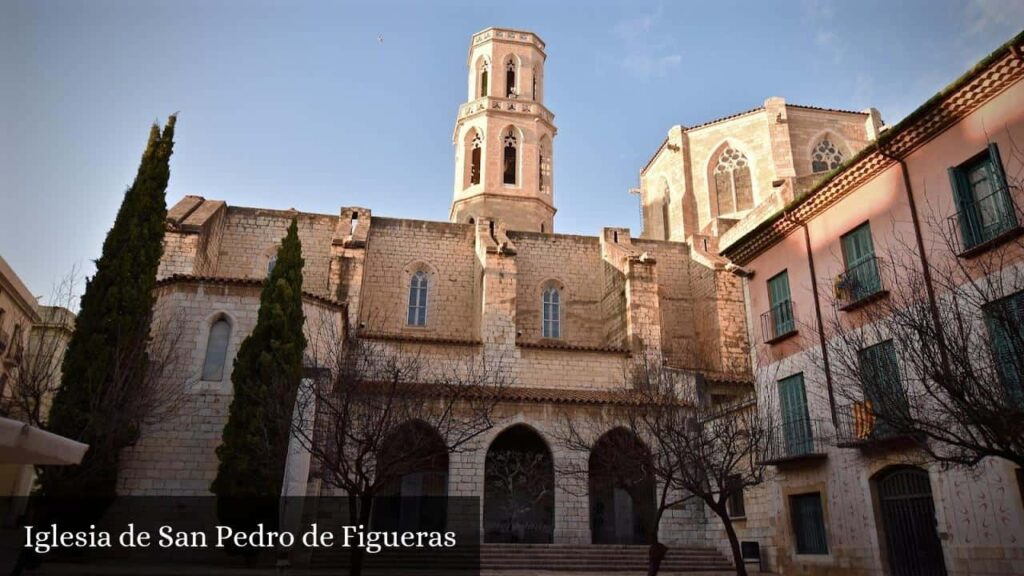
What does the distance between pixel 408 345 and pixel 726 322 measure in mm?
10469

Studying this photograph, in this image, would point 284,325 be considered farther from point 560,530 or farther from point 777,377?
point 777,377

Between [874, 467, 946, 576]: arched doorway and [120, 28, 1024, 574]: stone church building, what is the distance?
1.70 feet

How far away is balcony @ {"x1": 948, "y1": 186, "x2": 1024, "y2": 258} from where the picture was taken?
8.80m

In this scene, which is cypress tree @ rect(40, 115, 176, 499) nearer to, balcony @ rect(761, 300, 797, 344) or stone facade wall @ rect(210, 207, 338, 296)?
stone facade wall @ rect(210, 207, 338, 296)

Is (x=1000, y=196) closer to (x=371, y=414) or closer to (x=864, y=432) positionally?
(x=864, y=432)

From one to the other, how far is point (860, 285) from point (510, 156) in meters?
21.3

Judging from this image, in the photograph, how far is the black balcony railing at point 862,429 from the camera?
10075 mm

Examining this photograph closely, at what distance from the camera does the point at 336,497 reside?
15055 millimetres

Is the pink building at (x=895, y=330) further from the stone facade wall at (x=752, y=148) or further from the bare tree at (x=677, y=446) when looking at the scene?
the stone facade wall at (x=752, y=148)

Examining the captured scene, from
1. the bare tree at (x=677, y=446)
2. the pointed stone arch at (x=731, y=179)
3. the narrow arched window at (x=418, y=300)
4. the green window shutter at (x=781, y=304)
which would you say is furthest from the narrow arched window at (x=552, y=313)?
the green window shutter at (x=781, y=304)

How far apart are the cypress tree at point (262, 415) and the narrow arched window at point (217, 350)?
0.89 meters


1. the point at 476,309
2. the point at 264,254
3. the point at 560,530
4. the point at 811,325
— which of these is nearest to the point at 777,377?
the point at 811,325

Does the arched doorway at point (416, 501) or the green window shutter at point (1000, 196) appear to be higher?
the green window shutter at point (1000, 196)

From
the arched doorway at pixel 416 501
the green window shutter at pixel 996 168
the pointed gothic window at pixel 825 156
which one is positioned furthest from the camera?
the pointed gothic window at pixel 825 156
